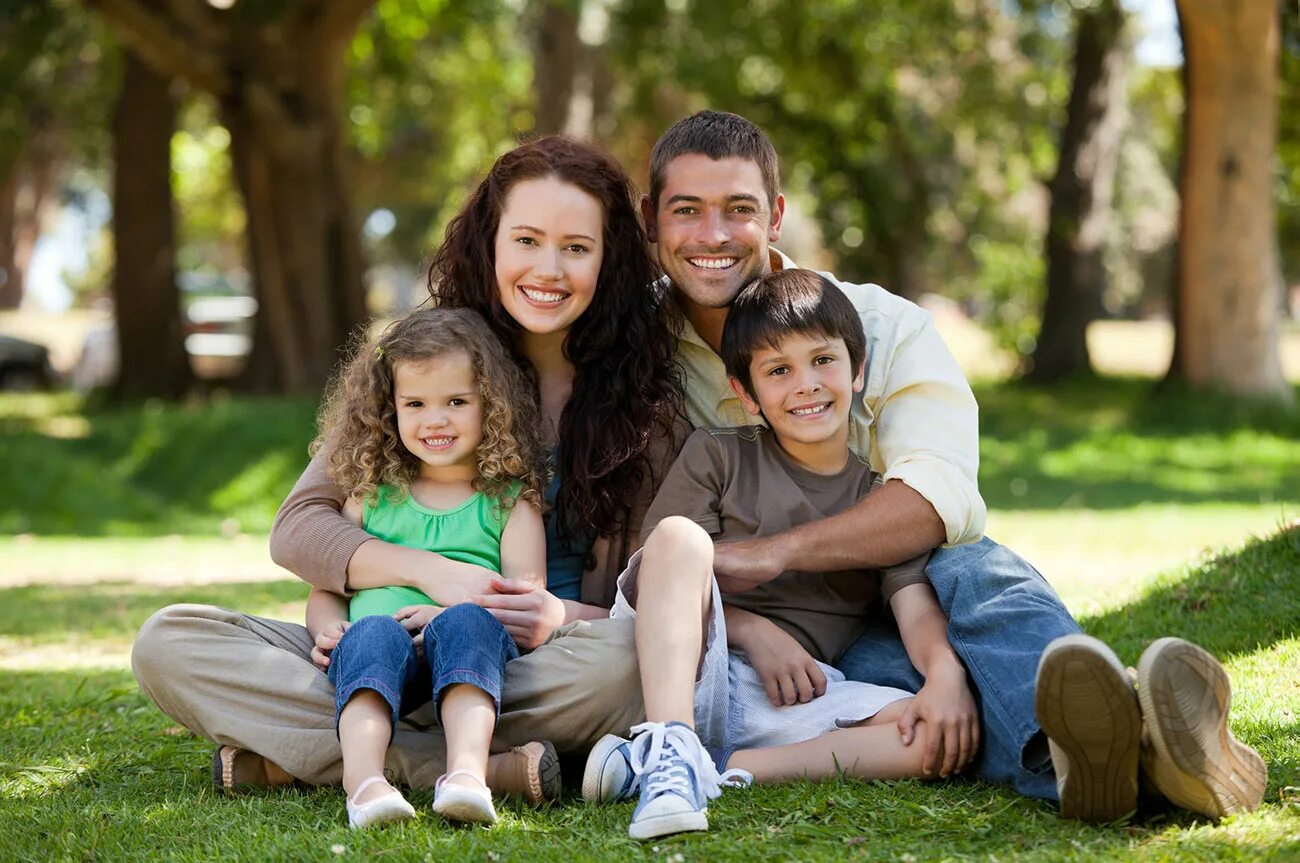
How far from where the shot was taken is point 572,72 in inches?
605

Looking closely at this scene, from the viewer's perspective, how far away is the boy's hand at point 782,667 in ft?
11.3

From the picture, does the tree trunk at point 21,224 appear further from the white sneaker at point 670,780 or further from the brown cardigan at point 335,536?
the white sneaker at point 670,780

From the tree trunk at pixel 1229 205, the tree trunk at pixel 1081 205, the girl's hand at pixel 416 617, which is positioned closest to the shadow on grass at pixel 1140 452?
the tree trunk at pixel 1229 205

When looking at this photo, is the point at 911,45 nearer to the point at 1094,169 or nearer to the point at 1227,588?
the point at 1094,169

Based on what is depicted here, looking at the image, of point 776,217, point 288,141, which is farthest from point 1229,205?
point 776,217

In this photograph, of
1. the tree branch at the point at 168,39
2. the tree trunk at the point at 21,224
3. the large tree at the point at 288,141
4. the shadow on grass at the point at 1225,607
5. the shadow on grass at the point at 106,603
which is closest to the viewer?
the shadow on grass at the point at 1225,607

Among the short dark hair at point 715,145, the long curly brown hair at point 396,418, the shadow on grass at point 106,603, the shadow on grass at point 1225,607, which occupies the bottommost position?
the shadow on grass at point 106,603

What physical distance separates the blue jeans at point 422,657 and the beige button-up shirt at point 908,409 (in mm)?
987

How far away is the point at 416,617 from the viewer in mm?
3439

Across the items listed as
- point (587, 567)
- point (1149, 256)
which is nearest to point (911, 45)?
point (587, 567)

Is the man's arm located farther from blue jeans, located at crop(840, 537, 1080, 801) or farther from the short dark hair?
the short dark hair

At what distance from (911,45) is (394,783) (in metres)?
15.6

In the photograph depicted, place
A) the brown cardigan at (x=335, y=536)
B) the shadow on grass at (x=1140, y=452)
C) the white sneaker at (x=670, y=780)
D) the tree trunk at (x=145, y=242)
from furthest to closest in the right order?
the tree trunk at (x=145, y=242) → the shadow on grass at (x=1140, y=452) → the brown cardigan at (x=335, y=536) → the white sneaker at (x=670, y=780)

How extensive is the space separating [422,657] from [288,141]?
10.2 meters
